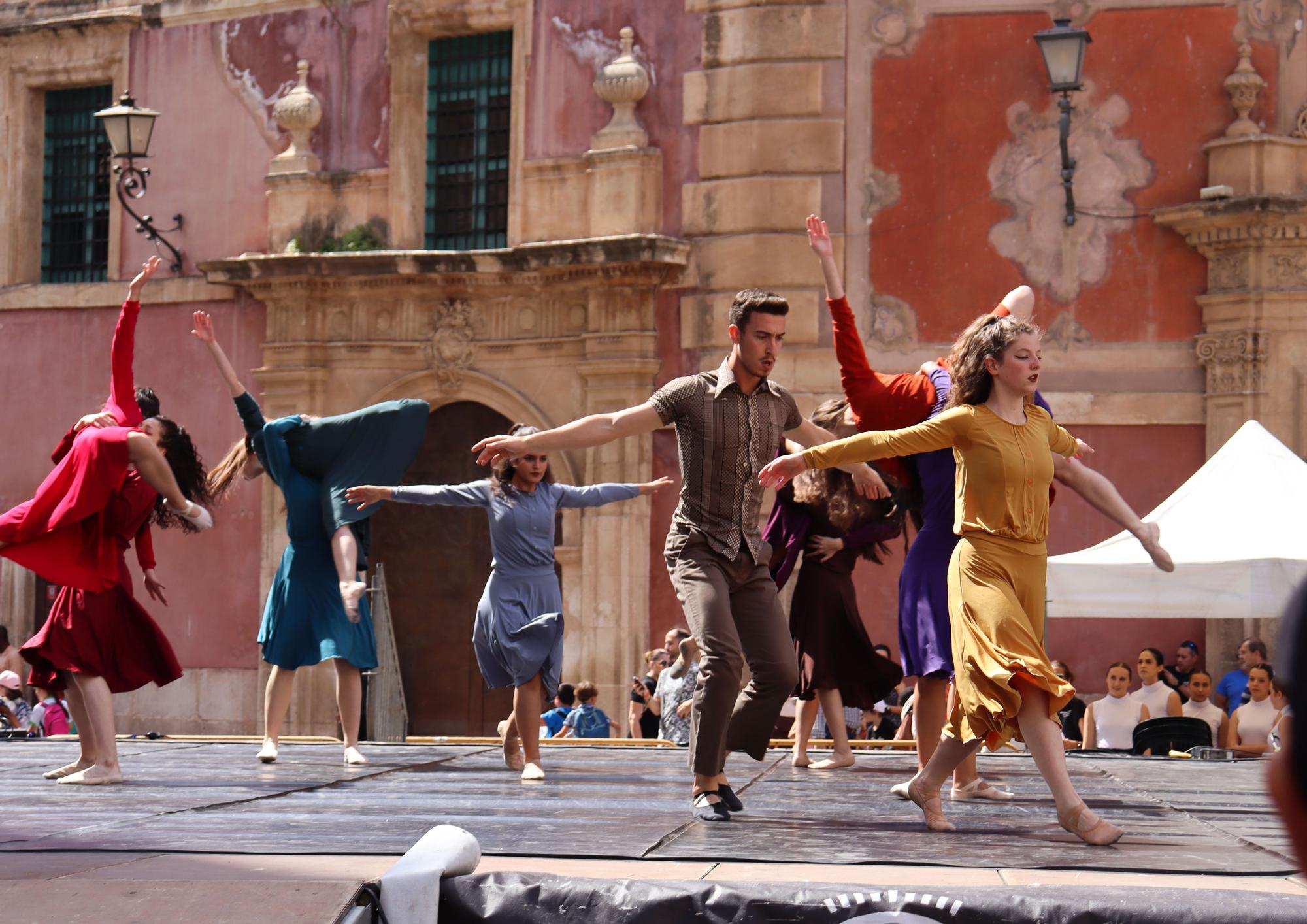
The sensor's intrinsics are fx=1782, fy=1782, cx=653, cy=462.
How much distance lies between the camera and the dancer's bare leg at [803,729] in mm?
9484

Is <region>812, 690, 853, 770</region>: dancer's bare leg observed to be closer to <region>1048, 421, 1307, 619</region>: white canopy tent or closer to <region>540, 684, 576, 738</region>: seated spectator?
<region>1048, 421, 1307, 619</region>: white canopy tent

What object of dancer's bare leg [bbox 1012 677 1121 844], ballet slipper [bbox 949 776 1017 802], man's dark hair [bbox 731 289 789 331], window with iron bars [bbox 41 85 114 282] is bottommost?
ballet slipper [bbox 949 776 1017 802]

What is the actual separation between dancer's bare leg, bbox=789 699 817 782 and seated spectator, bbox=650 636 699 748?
6.08 feet

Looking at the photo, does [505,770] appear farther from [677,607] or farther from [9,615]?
[9,615]

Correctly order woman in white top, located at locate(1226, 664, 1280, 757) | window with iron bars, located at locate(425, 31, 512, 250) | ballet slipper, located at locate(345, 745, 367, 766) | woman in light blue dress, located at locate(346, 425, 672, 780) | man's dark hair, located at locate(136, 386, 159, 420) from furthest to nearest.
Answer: window with iron bars, located at locate(425, 31, 512, 250)
woman in white top, located at locate(1226, 664, 1280, 757)
ballet slipper, located at locate(345, 745, 367, 766)
man's dark hair, located at locate(136, 386, 159, 420)
woman in light blue dress, located at locate(346, 425, 672, 780)

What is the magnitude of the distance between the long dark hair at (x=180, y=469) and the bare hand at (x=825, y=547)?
10.4 feet

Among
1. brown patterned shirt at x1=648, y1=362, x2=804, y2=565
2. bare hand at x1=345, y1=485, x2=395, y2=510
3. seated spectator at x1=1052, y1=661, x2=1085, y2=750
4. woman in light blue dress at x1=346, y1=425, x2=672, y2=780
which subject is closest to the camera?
brown patterned shirt at x1=648, y1=362, x2=804, y2=565

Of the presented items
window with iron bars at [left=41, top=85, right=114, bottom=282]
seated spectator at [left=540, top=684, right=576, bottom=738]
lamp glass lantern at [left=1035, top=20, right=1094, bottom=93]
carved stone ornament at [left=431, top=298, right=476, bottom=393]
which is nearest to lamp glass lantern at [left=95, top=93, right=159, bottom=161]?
window with iron bars at [left=41, top=85, right=114, bottom=282]

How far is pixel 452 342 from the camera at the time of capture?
1750 centimetres

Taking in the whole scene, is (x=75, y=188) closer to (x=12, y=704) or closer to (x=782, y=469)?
(x=12, y=704)

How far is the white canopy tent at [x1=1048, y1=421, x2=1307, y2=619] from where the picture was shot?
37.7 feet

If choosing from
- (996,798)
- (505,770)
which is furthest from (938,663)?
(505,770)

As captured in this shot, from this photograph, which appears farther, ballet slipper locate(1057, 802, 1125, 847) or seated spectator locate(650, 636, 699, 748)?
seated spectator locate(650, 636, 699, 748)

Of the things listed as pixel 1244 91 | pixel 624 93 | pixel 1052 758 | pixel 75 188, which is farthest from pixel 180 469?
pixel 75 188
